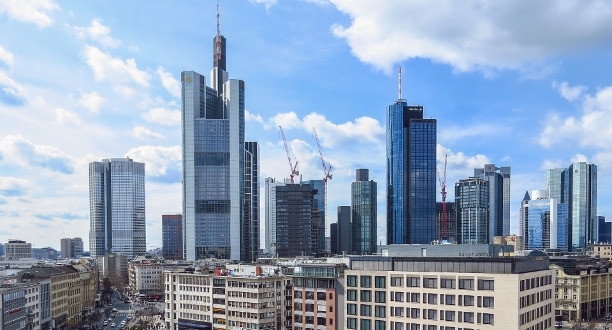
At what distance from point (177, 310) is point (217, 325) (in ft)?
81.4

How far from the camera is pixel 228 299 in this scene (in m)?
168

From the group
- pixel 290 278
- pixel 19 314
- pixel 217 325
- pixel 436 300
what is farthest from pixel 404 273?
pixel 19 314

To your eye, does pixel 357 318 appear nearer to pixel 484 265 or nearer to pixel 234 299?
pixel 484 265

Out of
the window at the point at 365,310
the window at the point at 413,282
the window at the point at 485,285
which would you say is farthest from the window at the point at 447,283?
the window at the point at 365,310

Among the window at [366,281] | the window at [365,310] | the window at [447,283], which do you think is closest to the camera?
the window at [447,283]

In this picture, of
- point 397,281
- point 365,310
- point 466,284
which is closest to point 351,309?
point 365,310

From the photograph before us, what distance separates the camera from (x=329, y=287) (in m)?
144

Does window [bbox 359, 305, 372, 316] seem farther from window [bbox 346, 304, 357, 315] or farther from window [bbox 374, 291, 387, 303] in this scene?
window [bbox 374, 291, 387, 303]

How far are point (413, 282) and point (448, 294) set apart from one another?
9646 millimetres

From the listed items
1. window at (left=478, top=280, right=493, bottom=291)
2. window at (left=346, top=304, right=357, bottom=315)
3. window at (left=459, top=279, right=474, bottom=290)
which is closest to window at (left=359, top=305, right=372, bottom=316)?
window at (left=346, top=304, right=357, bottom=315)

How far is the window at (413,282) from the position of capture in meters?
118

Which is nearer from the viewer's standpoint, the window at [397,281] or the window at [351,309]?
the window at [397,281]

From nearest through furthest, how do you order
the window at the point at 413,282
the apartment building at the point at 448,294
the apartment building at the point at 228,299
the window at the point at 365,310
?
the apartment building at the point at 448,294, the window at the point at 413,282, the window at the point at 365,310, the apartment building at the point at 228,299

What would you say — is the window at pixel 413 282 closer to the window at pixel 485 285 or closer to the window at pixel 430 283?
the window at pixel 430 283
